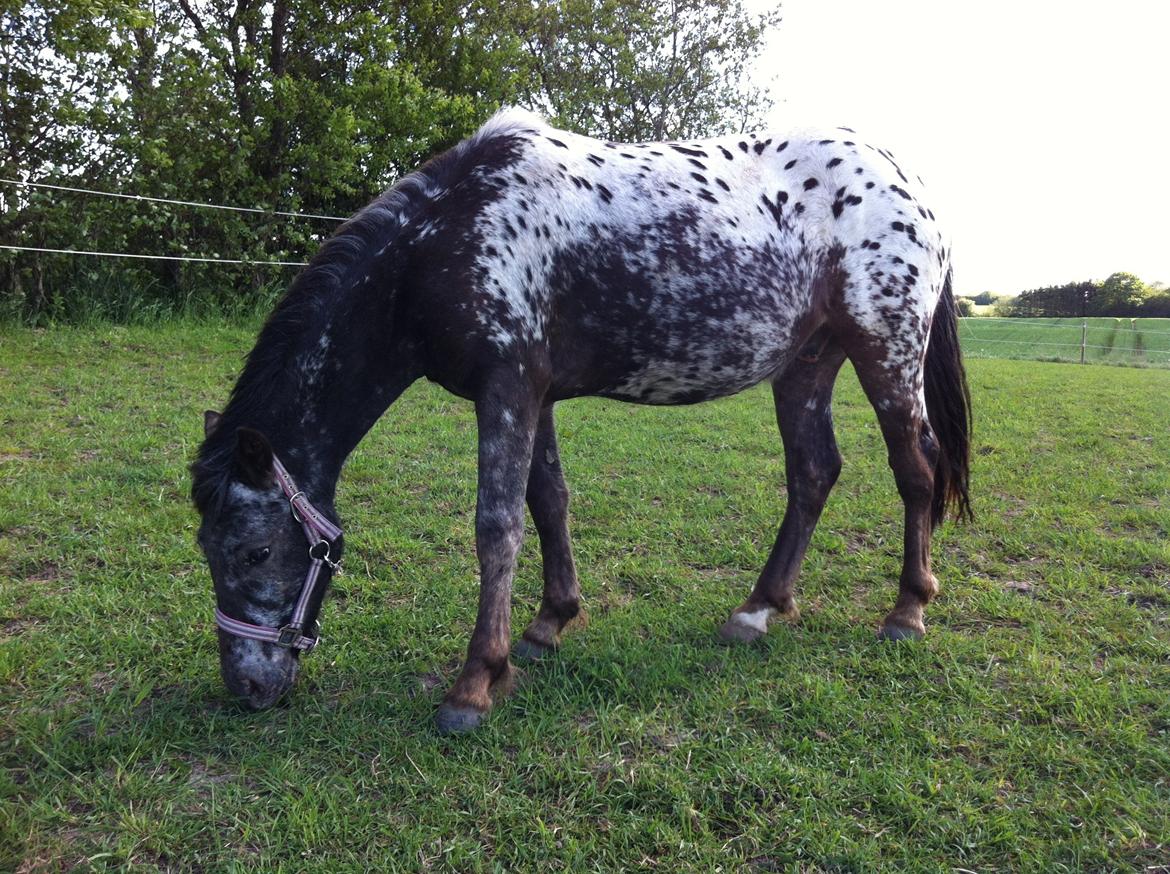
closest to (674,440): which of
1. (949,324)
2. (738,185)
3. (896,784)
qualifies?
(949,324)

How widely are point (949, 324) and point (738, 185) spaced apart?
1506mm

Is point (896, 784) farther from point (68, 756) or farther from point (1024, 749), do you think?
point (68, 756)

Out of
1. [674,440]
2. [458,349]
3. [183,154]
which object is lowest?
[674,440]

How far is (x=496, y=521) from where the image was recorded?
2740 millimetres

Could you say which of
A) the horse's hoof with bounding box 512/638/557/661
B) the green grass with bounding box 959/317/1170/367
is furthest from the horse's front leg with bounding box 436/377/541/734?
the green grass with bounding box 959/317/1170/367

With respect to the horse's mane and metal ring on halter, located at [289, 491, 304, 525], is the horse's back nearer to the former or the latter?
the horse's mane

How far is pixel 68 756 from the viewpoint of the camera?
2.41m

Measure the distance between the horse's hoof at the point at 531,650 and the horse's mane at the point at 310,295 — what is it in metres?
1.36

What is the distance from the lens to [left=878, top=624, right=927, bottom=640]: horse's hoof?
330 cm

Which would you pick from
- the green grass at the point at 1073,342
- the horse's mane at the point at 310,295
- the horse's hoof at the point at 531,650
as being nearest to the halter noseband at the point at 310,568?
the horse's mane at the point at 310,295

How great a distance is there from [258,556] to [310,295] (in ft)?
3.13

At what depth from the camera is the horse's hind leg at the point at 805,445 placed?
3.69 meters

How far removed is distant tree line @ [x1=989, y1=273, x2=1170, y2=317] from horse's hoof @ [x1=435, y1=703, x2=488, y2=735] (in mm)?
33241

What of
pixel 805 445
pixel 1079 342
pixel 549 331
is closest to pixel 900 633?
pixel 805 445
